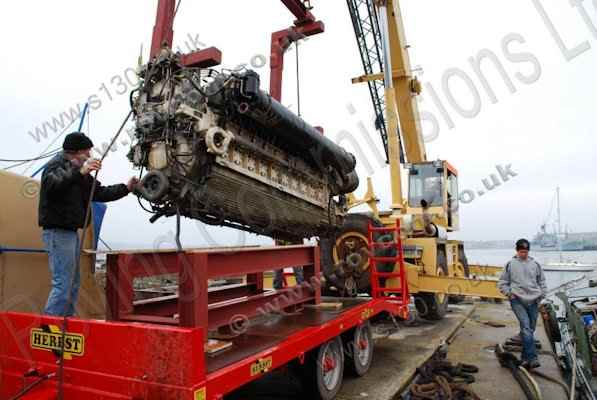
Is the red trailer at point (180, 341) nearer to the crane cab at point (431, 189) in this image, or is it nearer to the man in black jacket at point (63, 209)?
the man in black jacket at point (63, 209)

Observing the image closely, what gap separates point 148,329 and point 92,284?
7.43 ft

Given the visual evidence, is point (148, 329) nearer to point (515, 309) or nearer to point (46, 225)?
point (46, 225)

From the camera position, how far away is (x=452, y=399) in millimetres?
4656

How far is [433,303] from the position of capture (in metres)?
8.89

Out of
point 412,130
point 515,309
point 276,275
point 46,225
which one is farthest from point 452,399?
point 412,130

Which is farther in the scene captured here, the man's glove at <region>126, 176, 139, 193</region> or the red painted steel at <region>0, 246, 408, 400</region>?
the man's glove at <region>126, 176, 139, 193</region>

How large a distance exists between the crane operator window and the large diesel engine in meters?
5.74

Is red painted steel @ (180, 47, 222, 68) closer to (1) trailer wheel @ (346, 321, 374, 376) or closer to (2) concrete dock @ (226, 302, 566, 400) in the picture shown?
(2) concrete dock @ (226, 302, 566, 400)

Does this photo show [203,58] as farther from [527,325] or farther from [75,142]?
[527,325]

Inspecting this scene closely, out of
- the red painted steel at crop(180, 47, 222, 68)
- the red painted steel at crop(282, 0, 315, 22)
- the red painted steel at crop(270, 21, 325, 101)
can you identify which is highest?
the red painted steel at crop(282, 0, 315, 22)

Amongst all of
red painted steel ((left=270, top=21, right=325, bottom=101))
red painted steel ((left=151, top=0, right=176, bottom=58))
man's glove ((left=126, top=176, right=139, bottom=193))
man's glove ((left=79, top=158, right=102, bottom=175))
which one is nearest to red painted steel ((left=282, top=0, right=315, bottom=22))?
red painted steel ((left=270, top=21, right=325, bottom=101))

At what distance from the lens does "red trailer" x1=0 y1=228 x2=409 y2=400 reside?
8.48 ft

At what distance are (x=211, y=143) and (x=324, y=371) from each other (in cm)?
247

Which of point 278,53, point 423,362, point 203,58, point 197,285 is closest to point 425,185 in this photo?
point 423,362
